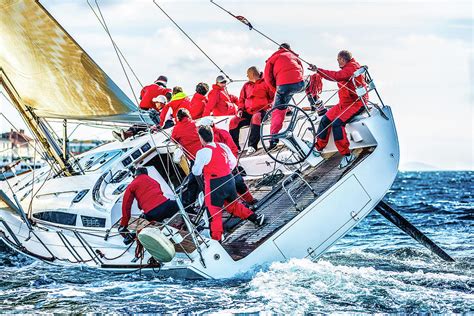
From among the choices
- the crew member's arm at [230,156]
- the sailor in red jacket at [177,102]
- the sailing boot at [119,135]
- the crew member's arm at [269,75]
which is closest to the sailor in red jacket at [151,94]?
the sailing boot at [119,135]

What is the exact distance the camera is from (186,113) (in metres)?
11.5

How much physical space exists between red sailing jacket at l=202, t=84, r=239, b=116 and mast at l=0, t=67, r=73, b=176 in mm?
2675

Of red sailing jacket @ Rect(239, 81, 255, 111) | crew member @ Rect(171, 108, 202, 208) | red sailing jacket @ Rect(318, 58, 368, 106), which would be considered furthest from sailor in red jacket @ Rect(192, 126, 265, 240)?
red sailing jacket @ Rect(239, 81, 255, 111)

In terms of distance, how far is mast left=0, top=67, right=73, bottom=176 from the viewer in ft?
45.8

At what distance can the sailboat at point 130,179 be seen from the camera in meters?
10.2

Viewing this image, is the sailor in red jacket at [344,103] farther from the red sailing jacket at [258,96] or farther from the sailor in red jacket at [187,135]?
the sailor in red jacket at [187,135]

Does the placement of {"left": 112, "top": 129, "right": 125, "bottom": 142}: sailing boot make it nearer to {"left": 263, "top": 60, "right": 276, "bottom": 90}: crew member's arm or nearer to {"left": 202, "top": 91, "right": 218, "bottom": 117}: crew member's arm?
{"left": 202, "top": 91, "right": 218, "bottom": 117}: crew member's arm

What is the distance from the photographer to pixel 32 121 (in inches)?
558

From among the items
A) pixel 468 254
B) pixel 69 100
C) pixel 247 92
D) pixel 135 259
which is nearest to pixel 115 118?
pixel 69 100

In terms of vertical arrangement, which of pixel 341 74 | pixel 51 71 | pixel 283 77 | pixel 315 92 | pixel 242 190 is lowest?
pixel 242 190

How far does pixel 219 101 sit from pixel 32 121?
328 cm

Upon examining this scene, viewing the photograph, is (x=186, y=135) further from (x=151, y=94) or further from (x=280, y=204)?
(x=151, y=94)

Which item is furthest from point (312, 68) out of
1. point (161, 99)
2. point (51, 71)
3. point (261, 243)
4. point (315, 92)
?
point (51, 71)

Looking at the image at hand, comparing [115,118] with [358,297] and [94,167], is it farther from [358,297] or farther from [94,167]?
[358,297]
